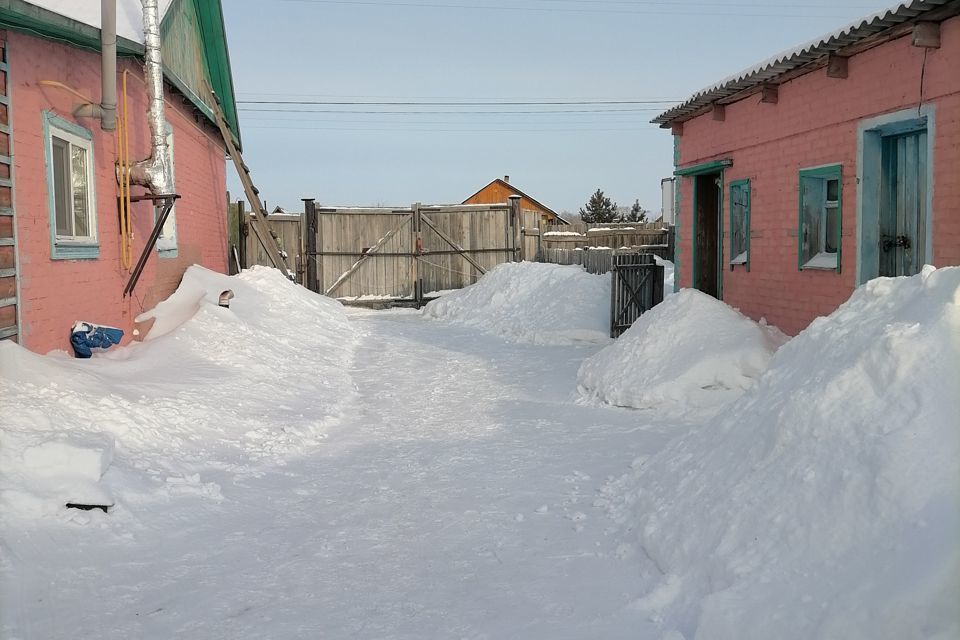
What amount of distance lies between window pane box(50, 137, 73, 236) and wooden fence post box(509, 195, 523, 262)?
12.7 meters

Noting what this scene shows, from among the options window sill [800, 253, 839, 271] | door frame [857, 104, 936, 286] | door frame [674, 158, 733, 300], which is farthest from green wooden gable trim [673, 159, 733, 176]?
door frame [857, 104, 936, 286]

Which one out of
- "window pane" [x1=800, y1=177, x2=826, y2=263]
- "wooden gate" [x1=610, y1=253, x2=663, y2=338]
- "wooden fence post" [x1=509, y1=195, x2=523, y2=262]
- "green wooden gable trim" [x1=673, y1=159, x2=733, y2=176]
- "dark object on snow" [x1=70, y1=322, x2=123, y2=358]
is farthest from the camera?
"wooden fence post" [x1=509, y1=195, x2=523, y2=262]

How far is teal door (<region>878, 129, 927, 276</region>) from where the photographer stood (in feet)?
25.1

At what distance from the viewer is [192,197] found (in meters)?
13.5

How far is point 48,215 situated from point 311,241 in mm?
11958

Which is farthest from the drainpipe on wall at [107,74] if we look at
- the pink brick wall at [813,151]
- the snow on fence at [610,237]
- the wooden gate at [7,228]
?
the snow on fence at [610,237]

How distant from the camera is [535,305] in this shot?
15.6m

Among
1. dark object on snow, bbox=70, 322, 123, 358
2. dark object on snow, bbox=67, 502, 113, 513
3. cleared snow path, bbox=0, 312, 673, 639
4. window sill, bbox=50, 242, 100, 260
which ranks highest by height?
window sill, bbox=50, 242, 100, 260

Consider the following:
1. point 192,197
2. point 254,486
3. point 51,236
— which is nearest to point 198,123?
A: point 192,197

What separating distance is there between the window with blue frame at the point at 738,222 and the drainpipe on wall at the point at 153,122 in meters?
7.11

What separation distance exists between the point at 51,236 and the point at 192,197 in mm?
6346

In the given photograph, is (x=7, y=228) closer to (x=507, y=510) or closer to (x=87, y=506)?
(x=87, y=506)

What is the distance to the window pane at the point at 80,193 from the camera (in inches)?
323

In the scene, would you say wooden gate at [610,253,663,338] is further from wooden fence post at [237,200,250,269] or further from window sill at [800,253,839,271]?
wooden fence post at [237,200,250,269]
